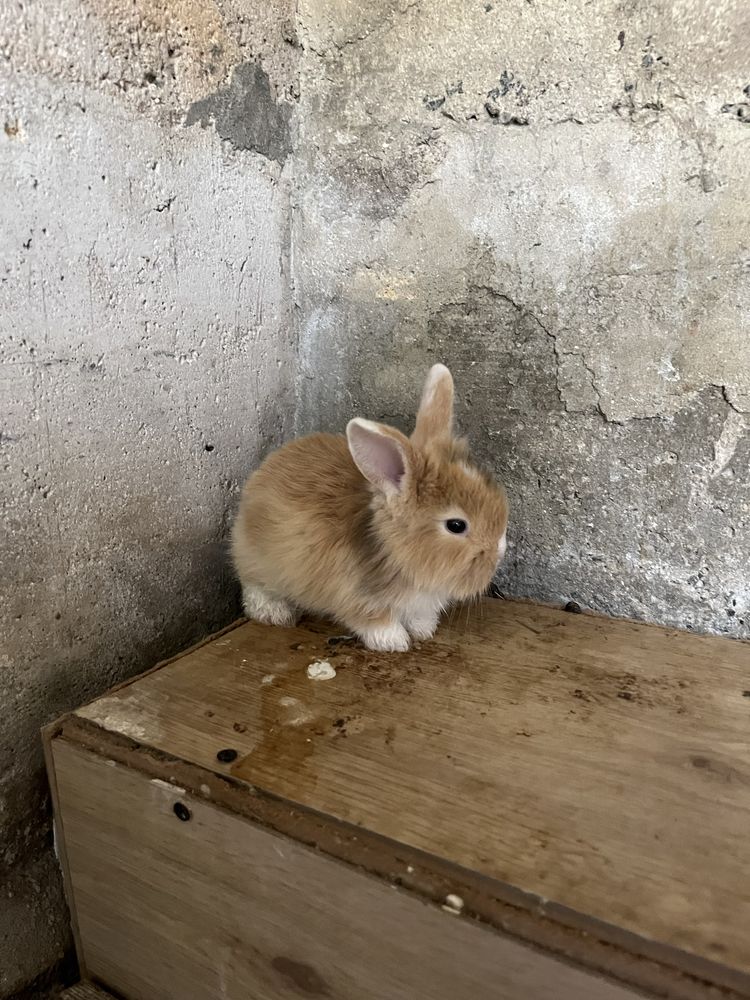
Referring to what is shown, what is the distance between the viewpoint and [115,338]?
1.22 metres

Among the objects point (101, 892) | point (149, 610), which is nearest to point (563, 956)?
point (101, 892)

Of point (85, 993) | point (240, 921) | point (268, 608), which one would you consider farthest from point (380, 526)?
point (85, 993)

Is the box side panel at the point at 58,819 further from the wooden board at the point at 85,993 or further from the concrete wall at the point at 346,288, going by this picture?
the concrete wall at the point at 346,288

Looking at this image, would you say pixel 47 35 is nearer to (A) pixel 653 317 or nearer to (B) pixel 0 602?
(B) pixel 0 602

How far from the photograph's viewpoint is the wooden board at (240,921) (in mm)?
743

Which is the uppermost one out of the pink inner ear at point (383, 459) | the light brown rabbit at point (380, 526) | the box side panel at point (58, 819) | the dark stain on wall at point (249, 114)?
the dark stain on wall at point (249, 114)

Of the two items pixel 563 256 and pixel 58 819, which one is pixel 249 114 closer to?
pixel 563 256

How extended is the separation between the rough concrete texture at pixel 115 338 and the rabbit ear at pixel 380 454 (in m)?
0.45

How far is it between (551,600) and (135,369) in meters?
0.98

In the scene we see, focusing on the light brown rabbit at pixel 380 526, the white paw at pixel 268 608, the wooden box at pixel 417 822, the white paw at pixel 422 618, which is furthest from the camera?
the white paw at pixel 268 608

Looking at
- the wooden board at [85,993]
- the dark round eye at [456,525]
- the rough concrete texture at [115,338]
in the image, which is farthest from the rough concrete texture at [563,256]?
the wooden board at [85,993]

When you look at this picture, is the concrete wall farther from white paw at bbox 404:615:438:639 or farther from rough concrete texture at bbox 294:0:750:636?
white paw at bbox 404:615:438:639

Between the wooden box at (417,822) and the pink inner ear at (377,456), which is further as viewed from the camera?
the pink inner ear at (377,456)

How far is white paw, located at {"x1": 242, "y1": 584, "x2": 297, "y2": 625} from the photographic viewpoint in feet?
4.59
